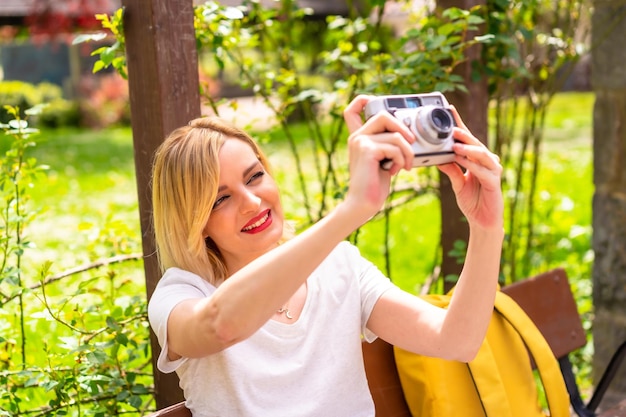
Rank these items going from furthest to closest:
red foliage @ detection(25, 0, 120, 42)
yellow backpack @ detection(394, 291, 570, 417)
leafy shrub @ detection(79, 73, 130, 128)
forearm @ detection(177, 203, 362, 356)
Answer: leafy shrub @ detection(79, 73, 130, 128), red foliage @ detection(25, 0, 120, 42), yellow backpack @ detection(394, 291, 570, 417), forearm @ detection(177, 203, 362, 356)

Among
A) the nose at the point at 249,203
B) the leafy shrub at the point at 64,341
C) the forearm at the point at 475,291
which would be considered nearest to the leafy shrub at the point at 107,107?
the leafy shrub at the point at 64,341

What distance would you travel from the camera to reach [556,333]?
2707 mm

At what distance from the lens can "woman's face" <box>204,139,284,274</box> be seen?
173cm

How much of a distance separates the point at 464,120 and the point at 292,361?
4.25 ft

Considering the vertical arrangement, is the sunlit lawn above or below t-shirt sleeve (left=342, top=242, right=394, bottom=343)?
below

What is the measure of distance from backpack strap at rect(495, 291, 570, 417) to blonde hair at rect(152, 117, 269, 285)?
2.61 feet

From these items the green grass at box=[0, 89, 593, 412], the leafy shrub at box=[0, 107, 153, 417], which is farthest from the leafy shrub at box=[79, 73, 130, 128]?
the leafy shrub at box=[0, 107, 153, 417]

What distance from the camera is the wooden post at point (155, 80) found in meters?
2.06

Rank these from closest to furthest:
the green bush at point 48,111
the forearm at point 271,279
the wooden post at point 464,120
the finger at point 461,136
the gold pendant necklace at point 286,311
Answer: the forearm at point 271,279 → the finger at point 461,136 → the gold pendant necklace at point 286,311 → the wooden post at point 464,120 → the green bush at point 48,111

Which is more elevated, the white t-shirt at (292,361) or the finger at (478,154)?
the finger at (478,154)

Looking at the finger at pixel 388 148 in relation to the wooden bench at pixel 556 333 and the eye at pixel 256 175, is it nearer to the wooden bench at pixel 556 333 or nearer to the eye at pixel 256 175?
the eye at pixel 256 175

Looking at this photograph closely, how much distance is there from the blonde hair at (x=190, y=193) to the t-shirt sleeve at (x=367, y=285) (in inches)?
11.8

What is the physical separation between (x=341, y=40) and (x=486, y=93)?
724mm

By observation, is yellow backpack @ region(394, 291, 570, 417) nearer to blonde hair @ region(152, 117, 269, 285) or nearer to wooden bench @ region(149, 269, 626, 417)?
wooden bench @ region(149, 269, 626, 417)
